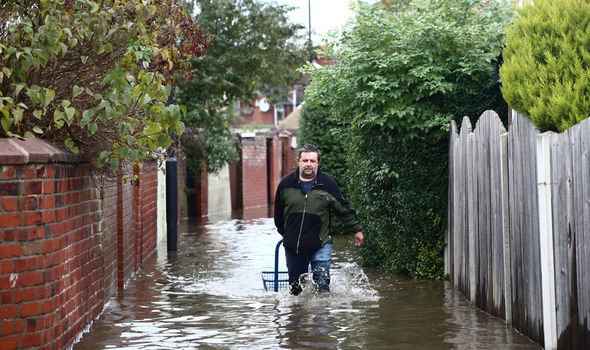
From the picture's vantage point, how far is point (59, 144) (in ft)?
23.6

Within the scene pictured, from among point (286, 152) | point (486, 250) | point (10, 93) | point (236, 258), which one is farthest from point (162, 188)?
point (286, 152)

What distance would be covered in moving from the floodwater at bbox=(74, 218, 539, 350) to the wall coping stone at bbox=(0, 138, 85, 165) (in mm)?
1641

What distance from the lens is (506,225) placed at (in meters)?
7.86

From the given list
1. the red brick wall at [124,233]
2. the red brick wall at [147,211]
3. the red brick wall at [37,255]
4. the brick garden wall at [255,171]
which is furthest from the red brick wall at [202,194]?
the red brick wall at [37,255]

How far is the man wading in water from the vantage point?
9.16 meters

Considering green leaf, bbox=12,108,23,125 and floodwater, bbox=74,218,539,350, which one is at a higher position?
green leaf, bbox=12,108,23,125

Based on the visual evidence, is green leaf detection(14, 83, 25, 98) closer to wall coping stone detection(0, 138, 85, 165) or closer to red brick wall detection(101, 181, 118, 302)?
wall coping stone detection(0, 138, 85, 165)

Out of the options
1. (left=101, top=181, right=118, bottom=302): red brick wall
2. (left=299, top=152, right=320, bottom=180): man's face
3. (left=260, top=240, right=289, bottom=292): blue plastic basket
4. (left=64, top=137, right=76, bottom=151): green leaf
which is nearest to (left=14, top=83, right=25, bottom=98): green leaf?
(left=64, top=137, right=76, bottom=151): green leaf

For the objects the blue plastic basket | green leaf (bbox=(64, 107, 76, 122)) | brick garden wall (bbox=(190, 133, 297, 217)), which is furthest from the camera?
brick garden wall (bbox=(190, 133, 297, 217))

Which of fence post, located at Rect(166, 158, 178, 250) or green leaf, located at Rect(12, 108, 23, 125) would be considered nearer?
green leaf, located at Rect(12, 108, 23, 125)

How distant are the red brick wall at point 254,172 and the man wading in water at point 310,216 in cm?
2257

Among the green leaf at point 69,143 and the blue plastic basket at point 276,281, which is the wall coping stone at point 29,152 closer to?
the green leaf at point 69,143

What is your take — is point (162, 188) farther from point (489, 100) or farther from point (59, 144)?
point (59, 144)

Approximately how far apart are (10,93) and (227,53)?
15.2m
